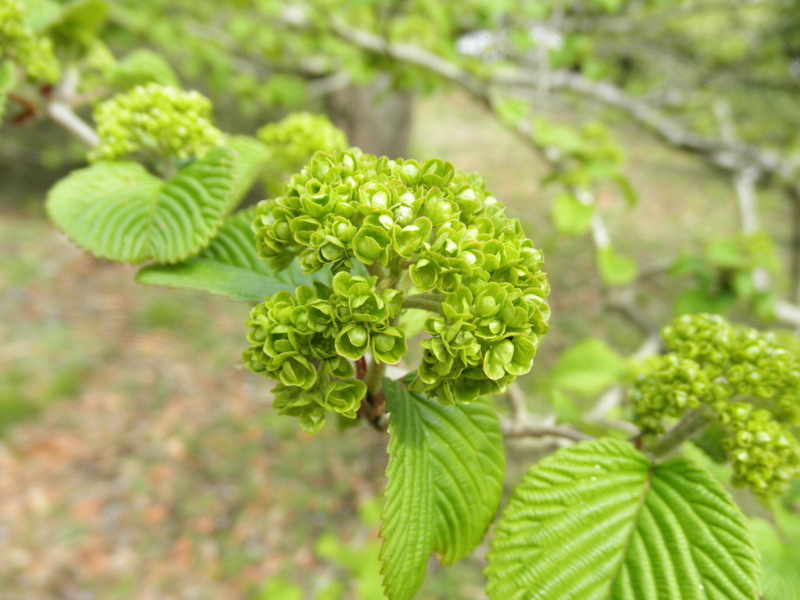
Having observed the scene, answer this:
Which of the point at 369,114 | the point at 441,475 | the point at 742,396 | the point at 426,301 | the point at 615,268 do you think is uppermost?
the point at 369,114

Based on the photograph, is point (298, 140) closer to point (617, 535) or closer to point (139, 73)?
point (139, 73)

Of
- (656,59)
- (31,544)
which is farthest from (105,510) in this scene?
(656,59)

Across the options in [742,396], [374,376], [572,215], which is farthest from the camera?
[572,215]

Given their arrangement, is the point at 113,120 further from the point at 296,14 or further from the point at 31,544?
the point at 31,544

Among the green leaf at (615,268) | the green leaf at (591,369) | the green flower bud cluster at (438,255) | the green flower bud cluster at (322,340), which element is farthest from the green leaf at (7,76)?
the green leaf at (615,268)

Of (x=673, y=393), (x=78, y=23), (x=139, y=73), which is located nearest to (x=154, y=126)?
(x=139, y=73)

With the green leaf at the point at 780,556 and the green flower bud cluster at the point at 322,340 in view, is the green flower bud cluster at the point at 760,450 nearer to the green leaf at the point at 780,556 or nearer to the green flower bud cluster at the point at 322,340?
the green leaf at the point at 780,556

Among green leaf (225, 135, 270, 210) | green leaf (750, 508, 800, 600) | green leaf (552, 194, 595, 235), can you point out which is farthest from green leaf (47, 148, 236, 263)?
green leaf (552, 194, 595, 235)
